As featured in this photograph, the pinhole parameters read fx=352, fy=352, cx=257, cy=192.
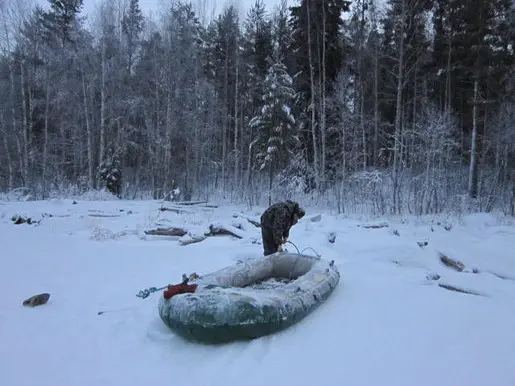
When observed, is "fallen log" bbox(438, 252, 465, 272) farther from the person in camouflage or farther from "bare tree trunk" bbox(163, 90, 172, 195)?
"bare tree trunk" bbox(163, 90, 172, 195)

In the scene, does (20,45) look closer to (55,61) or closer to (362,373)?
(55,61)

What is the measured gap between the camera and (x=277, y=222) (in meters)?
5.34

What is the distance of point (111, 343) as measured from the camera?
3207mm

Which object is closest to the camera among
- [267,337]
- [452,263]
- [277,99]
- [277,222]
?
[267,337]

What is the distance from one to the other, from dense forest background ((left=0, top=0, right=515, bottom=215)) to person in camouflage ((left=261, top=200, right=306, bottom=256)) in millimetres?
7443

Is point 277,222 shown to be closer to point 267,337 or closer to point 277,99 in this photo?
point 267,337

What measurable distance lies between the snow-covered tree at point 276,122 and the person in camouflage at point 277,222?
9.82 meters

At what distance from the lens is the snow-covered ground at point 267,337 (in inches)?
107

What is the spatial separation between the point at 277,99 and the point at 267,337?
13318 millimetres

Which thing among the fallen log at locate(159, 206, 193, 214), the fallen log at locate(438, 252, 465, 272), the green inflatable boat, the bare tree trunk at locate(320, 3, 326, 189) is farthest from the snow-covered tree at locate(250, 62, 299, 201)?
the green inflatable boat

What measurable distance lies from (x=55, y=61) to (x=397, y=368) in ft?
63.9

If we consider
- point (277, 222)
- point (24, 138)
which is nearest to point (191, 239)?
point (277, 222)

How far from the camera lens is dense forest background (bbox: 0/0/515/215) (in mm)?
14242

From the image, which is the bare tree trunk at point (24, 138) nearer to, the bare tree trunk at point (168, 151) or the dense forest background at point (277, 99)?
the dense forest background at point (277, 99)
